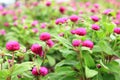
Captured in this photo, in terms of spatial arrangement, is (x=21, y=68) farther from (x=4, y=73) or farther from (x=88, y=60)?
(x=88, y=60)

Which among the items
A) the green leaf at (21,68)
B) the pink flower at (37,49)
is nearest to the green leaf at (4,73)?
the green leaf at (21,68)

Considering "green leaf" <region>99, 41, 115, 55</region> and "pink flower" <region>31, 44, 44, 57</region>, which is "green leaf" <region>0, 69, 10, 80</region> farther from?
"green leaf" <region>99, 41, 115, 55</region>

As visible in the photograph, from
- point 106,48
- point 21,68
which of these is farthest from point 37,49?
point 106,48

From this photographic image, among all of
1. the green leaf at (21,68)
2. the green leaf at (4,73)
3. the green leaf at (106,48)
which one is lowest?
the green leaf at (4,73)

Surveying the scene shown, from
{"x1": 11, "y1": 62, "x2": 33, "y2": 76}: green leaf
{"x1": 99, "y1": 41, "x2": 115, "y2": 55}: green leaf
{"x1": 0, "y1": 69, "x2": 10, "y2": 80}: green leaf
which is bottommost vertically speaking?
{"x1": 0, "y1": 69, "x2": 10, "y2": 80}: green leaf

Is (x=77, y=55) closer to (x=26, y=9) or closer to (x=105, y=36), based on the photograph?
(x=105, y=36)

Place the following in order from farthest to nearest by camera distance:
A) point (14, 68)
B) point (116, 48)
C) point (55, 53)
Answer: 1. point (55, 53)
2. point (116, 48)
3. point (14, 68)

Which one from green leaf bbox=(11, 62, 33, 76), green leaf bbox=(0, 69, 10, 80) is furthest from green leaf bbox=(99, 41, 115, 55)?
green leaf bbox=(0, 69, 10, 80)

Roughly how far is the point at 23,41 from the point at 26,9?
1.85 meters

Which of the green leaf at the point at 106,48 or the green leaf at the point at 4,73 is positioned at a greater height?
the green leaf at the point at 106,48

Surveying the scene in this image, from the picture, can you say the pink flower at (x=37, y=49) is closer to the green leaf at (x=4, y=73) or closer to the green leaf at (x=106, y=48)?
the green leaf at (x=4, y=73)

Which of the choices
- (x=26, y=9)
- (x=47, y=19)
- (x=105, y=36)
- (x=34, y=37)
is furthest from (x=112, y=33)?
(x=26, y=9)

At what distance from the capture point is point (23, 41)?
3.18 m

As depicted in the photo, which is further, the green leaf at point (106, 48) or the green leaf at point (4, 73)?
the green leaf at point (106, 48)
